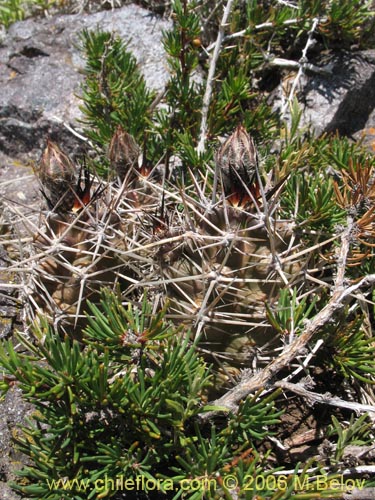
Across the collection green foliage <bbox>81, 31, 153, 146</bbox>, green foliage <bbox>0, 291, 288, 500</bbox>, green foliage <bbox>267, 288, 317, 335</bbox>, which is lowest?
green foliage <bbox>0, 291, 288, 500</bbox>

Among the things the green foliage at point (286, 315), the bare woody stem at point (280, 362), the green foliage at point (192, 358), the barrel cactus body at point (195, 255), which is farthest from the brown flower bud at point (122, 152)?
the bare woody stem at point (280, 362)

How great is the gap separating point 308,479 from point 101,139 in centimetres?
188

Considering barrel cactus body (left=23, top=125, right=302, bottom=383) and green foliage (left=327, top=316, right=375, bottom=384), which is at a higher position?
barrel cactus body (left=23, top=125, right=302, bottom=383)

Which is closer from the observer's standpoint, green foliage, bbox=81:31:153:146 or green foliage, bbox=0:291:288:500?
green foliage, bbox=0:291:288:500

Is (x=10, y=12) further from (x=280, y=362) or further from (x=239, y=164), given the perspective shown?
(x=280, y=362)

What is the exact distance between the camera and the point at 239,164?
1761 mm

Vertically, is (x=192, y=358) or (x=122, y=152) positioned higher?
(x=122, y=152)

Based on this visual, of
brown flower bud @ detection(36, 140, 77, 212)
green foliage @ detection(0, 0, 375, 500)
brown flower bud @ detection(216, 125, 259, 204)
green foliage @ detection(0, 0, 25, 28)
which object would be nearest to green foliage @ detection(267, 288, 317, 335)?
green foliage @ detection(0, 0, 375, 500)

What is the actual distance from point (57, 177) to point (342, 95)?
6.50 ft

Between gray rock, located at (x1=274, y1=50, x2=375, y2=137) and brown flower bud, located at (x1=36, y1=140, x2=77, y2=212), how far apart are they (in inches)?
66.7

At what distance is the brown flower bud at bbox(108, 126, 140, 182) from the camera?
7.27ft

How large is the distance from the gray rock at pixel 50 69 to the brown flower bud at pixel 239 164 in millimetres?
1679

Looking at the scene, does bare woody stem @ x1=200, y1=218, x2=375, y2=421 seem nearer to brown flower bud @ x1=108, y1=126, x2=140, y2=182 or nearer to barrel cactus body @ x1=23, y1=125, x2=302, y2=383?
barrel cactus body @ x1=23, y1=125, x2=302, y2=383

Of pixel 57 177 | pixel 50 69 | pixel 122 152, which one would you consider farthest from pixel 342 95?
pixel 57 177
